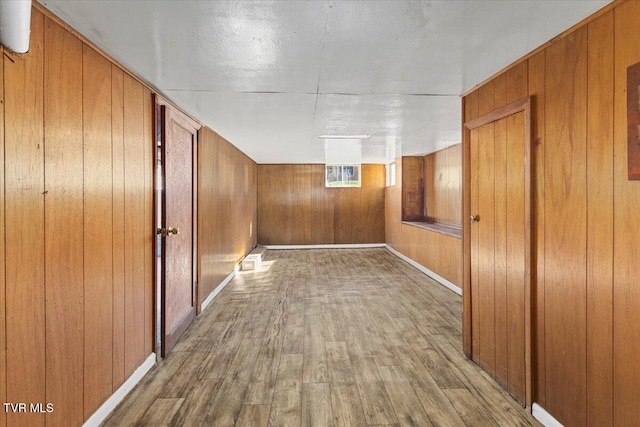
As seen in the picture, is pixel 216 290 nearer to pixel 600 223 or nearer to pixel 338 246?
pixel 600 223

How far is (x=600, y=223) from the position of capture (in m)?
1.44

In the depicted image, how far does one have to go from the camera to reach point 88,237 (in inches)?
67.2

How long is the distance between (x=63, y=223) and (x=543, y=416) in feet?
8.97

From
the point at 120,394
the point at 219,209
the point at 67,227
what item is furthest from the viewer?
the point at 219,209

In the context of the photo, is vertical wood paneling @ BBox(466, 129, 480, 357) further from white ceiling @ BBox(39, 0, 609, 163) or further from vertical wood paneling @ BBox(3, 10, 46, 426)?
vertical wood paneling @ BBox(3, 10, 46, 426)

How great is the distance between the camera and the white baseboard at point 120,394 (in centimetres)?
174

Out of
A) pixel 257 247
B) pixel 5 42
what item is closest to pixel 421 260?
pixel 257 247

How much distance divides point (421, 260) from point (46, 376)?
16.5 ft

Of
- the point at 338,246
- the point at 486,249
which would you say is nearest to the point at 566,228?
the point at 486,249

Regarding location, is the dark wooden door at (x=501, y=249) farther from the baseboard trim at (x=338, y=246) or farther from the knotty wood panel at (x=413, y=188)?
the baseboard trim at (x=338, y=246)

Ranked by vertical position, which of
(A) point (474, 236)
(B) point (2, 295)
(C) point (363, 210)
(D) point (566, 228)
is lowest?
(B) point (2, 295)

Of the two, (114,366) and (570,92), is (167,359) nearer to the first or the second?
(114,366)

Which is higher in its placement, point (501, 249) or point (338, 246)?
point (501, 249)

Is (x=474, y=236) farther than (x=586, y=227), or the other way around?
(x=474, y=236)
